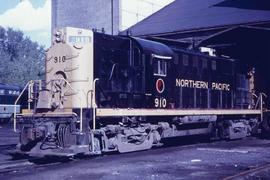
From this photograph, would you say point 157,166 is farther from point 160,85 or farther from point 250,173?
point 160,85

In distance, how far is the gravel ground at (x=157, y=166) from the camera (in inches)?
332

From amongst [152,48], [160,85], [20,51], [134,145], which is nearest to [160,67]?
[160,85]

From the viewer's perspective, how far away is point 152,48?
43.6 feet

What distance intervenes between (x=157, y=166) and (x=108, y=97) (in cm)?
293

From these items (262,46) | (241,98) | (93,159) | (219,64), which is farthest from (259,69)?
(93,159)

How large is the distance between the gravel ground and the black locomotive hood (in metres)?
A: 3.31

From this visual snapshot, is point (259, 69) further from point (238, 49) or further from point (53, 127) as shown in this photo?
point (53, 127)

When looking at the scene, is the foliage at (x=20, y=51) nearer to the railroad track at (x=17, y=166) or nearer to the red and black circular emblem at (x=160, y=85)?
the red and black circular emblem at (x=160, y=85)

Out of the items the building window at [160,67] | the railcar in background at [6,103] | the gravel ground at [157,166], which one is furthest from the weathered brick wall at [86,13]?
the gravel ground at [157,166]

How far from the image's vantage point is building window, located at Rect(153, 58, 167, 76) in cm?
1336

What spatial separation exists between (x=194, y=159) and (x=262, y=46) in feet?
39.5

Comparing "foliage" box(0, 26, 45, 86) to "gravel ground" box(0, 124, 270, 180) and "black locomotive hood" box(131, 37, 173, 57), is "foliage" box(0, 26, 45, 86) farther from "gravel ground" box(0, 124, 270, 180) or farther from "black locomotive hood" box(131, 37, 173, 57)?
"gravel ground" box(0, 124, 270, 180)

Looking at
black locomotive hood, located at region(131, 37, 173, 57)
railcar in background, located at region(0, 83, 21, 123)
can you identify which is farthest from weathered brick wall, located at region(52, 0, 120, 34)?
black locomotive hood, located at region(131, 37, 173, 57)

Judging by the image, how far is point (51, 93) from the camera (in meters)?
11.4
